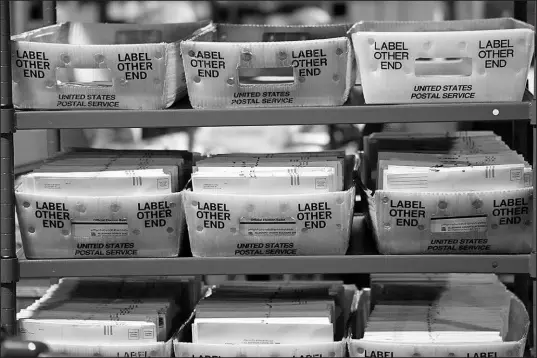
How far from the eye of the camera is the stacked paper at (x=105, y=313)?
250 cm

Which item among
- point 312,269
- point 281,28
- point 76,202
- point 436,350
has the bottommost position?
point 436,350

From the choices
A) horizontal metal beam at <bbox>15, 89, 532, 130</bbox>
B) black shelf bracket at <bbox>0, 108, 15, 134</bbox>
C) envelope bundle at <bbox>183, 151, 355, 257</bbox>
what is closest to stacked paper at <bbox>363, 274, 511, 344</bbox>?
envelope bundle at <bbox>183, 151, 355, 257</bbox>

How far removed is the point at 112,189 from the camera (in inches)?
98.5

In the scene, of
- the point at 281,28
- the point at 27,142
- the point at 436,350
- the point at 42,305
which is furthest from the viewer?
the point at 27,142

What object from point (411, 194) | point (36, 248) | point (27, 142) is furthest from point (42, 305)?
point (411, 194)

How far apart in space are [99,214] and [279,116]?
1.79 feet

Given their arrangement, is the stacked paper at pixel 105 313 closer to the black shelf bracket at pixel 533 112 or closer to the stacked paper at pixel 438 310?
the stacked paper at pixel 438 310

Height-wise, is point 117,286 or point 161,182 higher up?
point 161,182

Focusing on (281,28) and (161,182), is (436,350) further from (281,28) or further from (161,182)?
(281,28)

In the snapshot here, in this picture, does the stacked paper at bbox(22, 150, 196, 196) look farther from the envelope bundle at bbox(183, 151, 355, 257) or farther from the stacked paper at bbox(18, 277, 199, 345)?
the stacked paper at bbox(18, 277, 199, 345)

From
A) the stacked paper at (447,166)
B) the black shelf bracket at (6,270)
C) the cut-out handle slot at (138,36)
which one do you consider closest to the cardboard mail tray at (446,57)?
the stacked paper at (447,166)

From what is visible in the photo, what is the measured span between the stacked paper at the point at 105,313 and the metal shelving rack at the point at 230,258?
111mm

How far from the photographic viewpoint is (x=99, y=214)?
2479 millimetres

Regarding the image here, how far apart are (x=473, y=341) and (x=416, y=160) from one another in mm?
502
